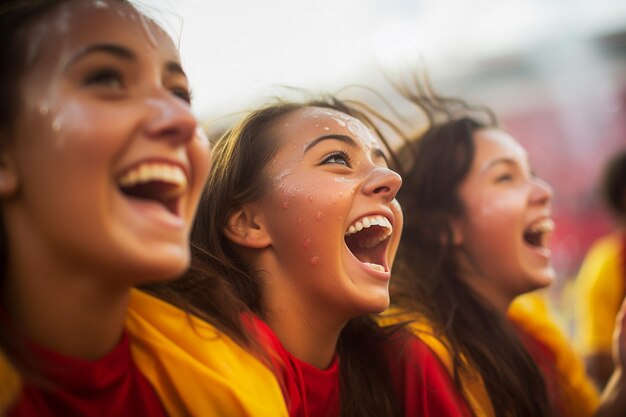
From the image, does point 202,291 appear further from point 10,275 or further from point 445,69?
point 445,69

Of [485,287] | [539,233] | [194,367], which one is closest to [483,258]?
[485,287]

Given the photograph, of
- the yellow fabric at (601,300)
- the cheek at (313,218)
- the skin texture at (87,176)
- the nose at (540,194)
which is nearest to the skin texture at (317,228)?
the cheek at (313,218)

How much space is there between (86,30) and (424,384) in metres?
0.73

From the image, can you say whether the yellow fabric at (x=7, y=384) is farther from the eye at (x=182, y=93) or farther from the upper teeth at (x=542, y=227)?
Answer: the upper teeth at (x=542, y=227)

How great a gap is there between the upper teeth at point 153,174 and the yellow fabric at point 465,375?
2.00 ft

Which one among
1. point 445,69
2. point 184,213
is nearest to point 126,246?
point 184,213

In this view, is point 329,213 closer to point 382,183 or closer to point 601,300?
point 382,183

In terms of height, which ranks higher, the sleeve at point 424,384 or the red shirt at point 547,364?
the sleeve at point 424,384

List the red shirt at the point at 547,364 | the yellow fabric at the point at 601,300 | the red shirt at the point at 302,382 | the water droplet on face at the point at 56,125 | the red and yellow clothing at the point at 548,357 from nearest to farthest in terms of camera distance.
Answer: the water droplet on face at the point at 56,125
the red shirt at the point at 302,382
the red and yellow clothing at the point at 548,357
the red shirt at the point at 547,364
the yellow fabric at the point at 601,300

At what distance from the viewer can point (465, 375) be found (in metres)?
1.00

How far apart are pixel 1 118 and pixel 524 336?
47.3 inches

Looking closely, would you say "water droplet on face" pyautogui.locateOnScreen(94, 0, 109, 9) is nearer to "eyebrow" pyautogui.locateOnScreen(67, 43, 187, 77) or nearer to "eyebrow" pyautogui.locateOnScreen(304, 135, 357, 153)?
"eyebrow" pyautogui.locateOnScreen(67, 43, 187, 77)

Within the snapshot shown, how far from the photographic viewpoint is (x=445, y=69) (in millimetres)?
3350

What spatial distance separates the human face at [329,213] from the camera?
817mm
